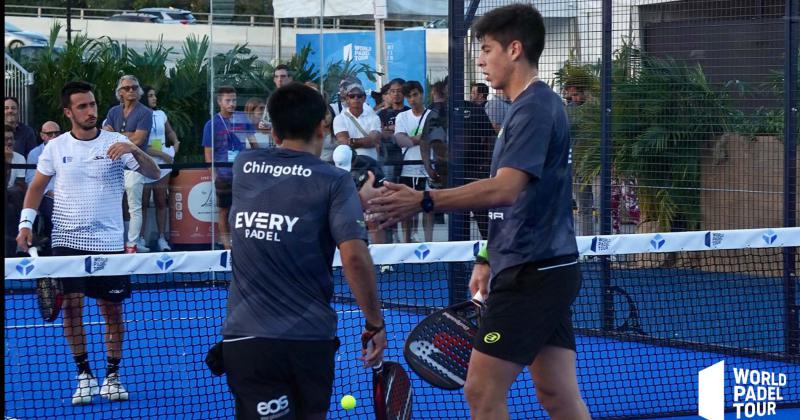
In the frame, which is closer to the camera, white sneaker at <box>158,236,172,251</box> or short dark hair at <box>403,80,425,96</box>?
short dark hair at <box>403,80,425,96</box>

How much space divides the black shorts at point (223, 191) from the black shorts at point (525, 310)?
7798mm

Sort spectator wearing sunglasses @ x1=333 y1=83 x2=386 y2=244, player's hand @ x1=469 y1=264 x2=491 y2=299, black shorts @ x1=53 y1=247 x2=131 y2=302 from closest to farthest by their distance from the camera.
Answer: player's hand @ x1=469 y1=264 x2=491 y2=299 → black shorts @ x1=53 y1=247 x2=131 y2=302 → spectator wearing sunglasses @ x1=333 y1=83 x2=386 y2=244

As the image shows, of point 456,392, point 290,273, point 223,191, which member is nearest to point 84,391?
point 456,392

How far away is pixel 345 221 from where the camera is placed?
401 cm

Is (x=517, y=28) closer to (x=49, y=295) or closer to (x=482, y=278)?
(x=482, y=278)

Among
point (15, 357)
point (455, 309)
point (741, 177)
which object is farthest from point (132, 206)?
point (455, 309)

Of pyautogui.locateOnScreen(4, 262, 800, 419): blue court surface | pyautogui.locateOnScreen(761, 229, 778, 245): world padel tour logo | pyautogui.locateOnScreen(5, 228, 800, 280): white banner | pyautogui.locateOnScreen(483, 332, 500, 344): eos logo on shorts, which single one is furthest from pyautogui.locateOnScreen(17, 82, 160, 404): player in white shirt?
pyautogui.locateOnScreen(761, 229, 778, 245): world padel tour logo

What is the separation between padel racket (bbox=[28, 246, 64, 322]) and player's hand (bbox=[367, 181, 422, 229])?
393cm

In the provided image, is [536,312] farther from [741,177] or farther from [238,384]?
[741,177]

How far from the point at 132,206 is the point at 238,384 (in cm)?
908

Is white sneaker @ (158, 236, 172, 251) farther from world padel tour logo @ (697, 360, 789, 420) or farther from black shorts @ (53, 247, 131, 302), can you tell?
world padel tour logo @ (697, 360, 789, 420)

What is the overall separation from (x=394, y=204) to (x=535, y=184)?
30.1 inches

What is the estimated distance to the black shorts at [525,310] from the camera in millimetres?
4324

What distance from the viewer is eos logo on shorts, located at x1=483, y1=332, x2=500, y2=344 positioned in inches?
171
